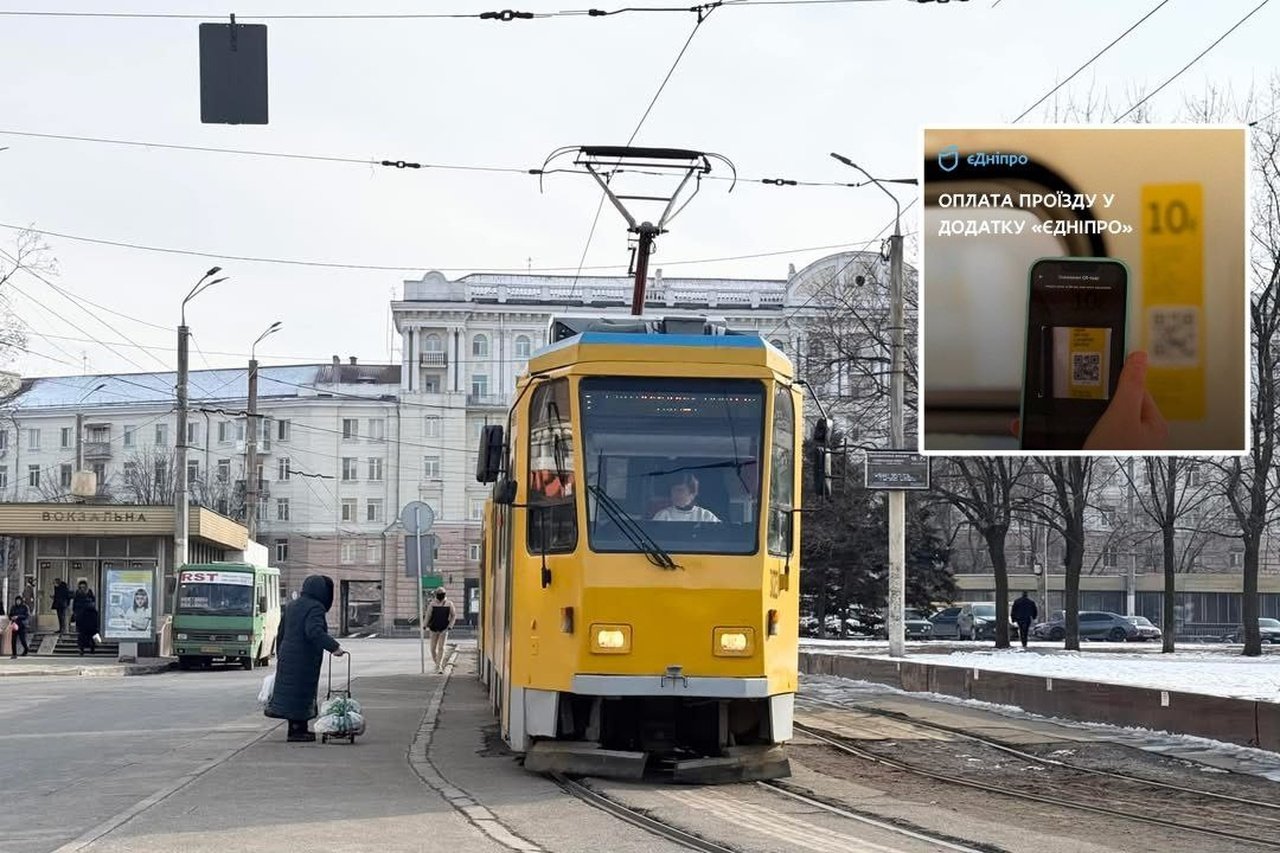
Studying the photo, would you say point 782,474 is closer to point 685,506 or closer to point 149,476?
point 685,506

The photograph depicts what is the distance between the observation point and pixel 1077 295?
863 inches

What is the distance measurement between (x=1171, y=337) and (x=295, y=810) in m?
13.5

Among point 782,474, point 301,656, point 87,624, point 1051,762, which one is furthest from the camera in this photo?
point 87,624

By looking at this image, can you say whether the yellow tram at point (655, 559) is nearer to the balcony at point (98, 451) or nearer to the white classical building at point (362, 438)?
the white classical building at point (362, 438)

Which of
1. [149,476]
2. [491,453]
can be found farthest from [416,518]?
[149,476]

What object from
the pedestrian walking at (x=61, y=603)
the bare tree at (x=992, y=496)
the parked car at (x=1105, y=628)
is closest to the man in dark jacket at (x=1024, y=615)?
the bare tree at (x=992, y=496)

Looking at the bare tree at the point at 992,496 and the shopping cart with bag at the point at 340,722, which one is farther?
the bare tree at the point at 992,496

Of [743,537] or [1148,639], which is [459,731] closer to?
[743,537]

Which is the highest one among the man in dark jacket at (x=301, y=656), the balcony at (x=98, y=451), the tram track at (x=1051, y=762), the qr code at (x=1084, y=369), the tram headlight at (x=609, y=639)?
the balcony at (x=98, y=451)

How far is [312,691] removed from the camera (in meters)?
16.2

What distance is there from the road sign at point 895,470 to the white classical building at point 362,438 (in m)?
62.8

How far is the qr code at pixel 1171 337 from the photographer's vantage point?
827 inches

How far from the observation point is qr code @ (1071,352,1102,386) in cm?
2186

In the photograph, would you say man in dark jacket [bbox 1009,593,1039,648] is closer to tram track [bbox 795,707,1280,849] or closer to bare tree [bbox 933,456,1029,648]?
bare tree [bbox 933,456,1029,648]
